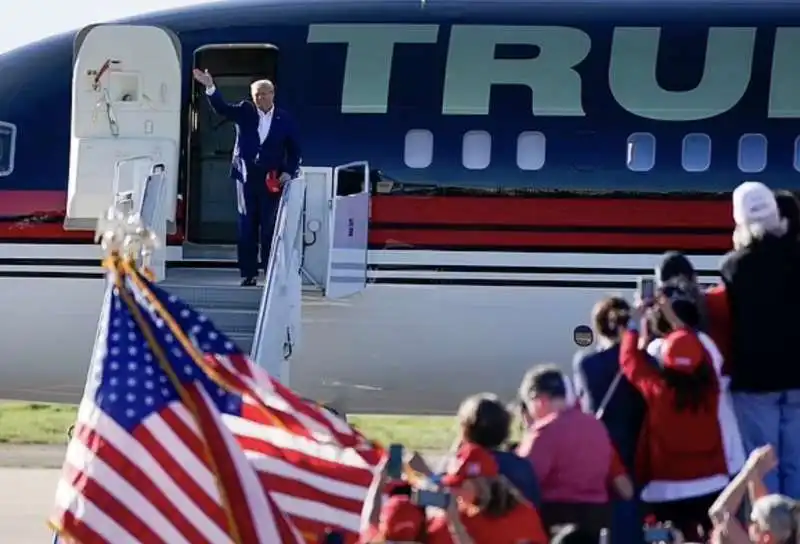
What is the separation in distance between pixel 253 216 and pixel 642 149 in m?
3.35

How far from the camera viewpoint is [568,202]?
1512 centimetres

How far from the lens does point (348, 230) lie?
14641 mm

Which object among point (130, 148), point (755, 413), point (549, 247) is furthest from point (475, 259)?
point (755, 413)

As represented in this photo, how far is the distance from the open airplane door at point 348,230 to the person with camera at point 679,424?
206 inches

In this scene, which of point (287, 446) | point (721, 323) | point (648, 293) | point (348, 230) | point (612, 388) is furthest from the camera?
point (348, 230)

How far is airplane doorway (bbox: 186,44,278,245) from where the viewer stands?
612 inches

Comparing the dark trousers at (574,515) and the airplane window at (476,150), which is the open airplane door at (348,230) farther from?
the dark trousers at (574,515)

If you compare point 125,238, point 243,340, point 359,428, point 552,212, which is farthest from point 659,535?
point 359,428

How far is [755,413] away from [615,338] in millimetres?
1006

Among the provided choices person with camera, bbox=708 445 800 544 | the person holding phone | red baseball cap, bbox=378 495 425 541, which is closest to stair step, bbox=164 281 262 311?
the person holding phone

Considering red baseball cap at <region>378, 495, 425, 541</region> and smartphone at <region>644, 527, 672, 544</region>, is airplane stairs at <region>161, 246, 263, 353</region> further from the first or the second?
red baseball cap at <region>378, 495, 425, 541</region>

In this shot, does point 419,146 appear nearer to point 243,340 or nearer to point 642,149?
point 642,149

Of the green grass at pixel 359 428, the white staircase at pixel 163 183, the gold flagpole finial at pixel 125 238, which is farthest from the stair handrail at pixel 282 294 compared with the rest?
the green grass at pixel 359 428

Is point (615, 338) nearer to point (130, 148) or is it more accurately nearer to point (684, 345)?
point (684, 345)
